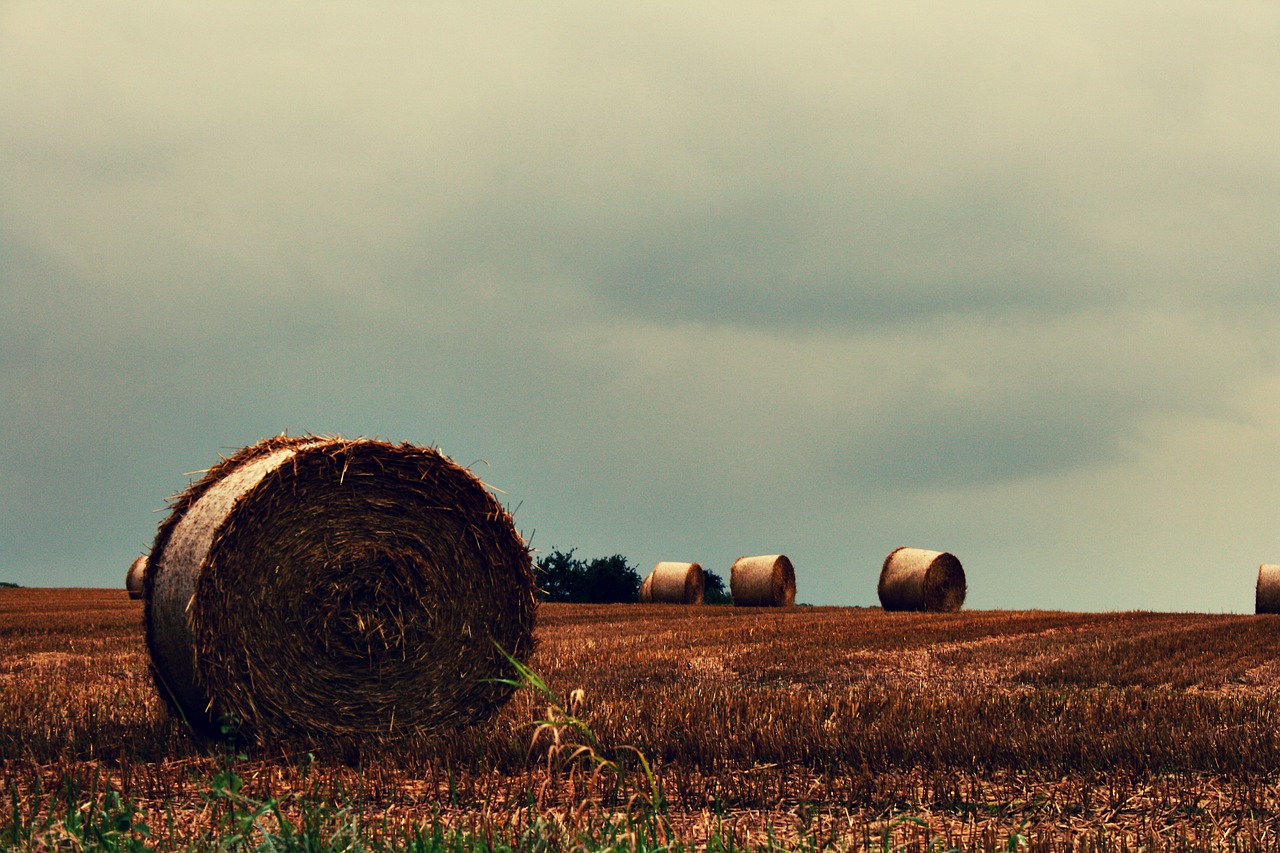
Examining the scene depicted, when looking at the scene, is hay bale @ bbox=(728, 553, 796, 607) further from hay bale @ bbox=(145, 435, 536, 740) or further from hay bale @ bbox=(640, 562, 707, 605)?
hay bale @ bbox=(145, 435, 536, 740)

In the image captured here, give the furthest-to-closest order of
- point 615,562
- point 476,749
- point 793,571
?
point 615,562 → point 793,571 → point 476,749

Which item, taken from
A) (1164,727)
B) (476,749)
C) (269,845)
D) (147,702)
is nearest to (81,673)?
(147,702)

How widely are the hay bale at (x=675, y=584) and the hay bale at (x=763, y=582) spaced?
232 cm

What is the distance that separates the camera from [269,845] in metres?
3.54

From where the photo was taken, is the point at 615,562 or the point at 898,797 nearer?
the point at 898,797

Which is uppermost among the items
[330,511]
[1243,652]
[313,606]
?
[330,511]

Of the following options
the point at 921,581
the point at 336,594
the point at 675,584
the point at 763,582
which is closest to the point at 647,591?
the point at 675,584

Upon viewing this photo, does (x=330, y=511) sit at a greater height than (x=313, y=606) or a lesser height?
greater

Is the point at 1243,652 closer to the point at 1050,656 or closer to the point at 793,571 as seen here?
the point at 1050,656

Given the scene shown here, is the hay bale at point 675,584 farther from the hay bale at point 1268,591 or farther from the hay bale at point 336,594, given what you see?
the hay bale at point 336,594

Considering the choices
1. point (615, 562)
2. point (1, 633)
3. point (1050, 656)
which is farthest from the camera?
point (615, 562)

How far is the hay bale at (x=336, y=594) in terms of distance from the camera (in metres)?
7.12

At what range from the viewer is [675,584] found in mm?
32219

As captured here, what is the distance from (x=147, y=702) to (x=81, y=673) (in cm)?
352
